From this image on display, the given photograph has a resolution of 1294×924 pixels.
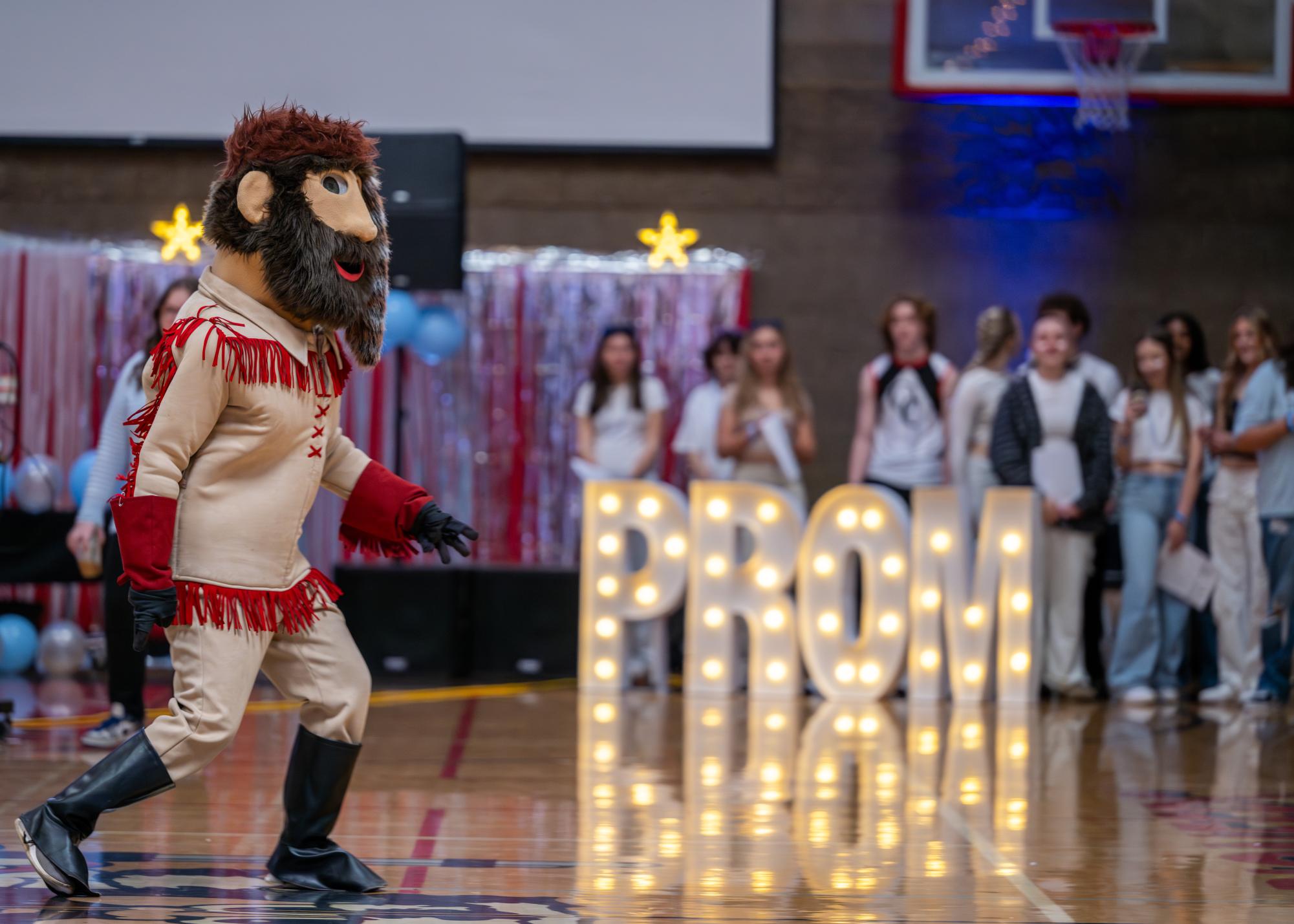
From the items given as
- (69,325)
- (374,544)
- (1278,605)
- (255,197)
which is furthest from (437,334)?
(255,197)

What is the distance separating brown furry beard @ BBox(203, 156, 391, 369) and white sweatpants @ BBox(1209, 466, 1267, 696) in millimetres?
4838

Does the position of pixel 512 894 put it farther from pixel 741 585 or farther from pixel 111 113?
pixel 111 113

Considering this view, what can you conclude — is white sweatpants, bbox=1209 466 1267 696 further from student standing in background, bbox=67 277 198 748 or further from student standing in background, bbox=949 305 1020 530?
student standing in background, bbox=67 277 198 748

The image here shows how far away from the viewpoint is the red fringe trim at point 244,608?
121 inches

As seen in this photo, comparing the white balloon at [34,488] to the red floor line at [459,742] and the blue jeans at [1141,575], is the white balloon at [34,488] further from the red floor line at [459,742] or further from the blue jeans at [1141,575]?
the blue jeans at [1141,575]

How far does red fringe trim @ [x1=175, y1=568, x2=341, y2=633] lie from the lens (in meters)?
3.06

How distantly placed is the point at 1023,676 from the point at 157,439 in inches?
178

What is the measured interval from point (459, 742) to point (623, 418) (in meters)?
2.52

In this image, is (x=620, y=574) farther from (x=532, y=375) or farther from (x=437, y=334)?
(x=532, y=375)

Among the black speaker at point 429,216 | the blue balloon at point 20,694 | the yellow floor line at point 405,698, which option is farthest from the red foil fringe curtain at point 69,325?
the yellow floor line at point 405,698

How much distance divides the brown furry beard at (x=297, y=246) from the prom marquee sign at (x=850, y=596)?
370 centimetres

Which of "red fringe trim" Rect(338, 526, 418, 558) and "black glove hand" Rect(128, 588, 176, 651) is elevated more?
"red fringe trim" Rect(338, 526, 418, 558)

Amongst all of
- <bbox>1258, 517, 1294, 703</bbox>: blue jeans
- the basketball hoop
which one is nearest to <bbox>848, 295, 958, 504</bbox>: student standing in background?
<bbox>1258, 517, 1294, 703</bbox>: blue jeans

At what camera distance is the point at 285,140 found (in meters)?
3.22
